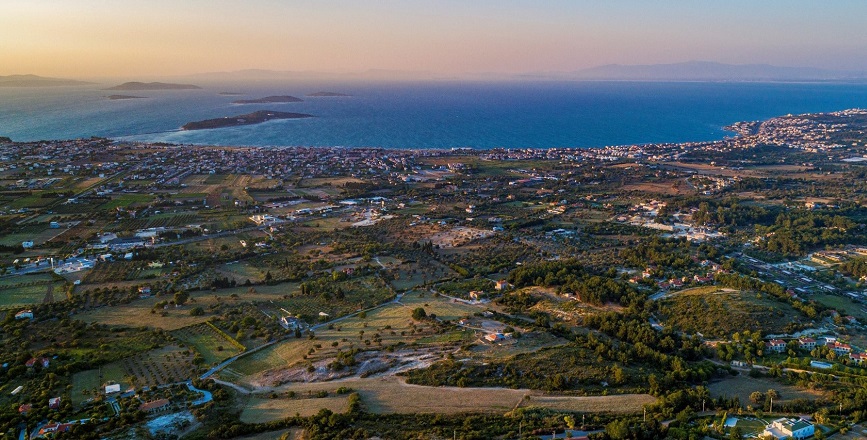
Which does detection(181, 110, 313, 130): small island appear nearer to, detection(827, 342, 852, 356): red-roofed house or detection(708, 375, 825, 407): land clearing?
detection(708, 375, 825, 407): land clearing

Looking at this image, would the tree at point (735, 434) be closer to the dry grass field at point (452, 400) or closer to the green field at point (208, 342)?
the dry grass field at point (452, 400)

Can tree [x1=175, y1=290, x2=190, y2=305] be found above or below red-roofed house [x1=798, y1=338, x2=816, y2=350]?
above

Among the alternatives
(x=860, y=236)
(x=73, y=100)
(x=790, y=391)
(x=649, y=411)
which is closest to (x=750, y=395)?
(x=790, y=391)

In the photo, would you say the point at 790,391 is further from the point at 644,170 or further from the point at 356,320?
the point at 644,170

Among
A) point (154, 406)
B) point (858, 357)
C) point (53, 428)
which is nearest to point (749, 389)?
point (858, 357)

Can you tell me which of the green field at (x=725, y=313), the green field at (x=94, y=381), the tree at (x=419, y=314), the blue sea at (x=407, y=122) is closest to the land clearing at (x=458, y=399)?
the tree at (x=419, y=314)

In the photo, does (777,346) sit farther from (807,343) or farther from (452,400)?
(452,400)

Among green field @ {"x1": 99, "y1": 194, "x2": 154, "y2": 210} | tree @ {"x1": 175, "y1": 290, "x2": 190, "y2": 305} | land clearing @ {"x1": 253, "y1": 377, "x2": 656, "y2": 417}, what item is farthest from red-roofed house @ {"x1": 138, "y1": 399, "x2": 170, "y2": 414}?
green field @ {"x1": 99, "y1": 194, "x2": 154, "y2": 210}

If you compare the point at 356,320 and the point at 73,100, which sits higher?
the point at 73,100
